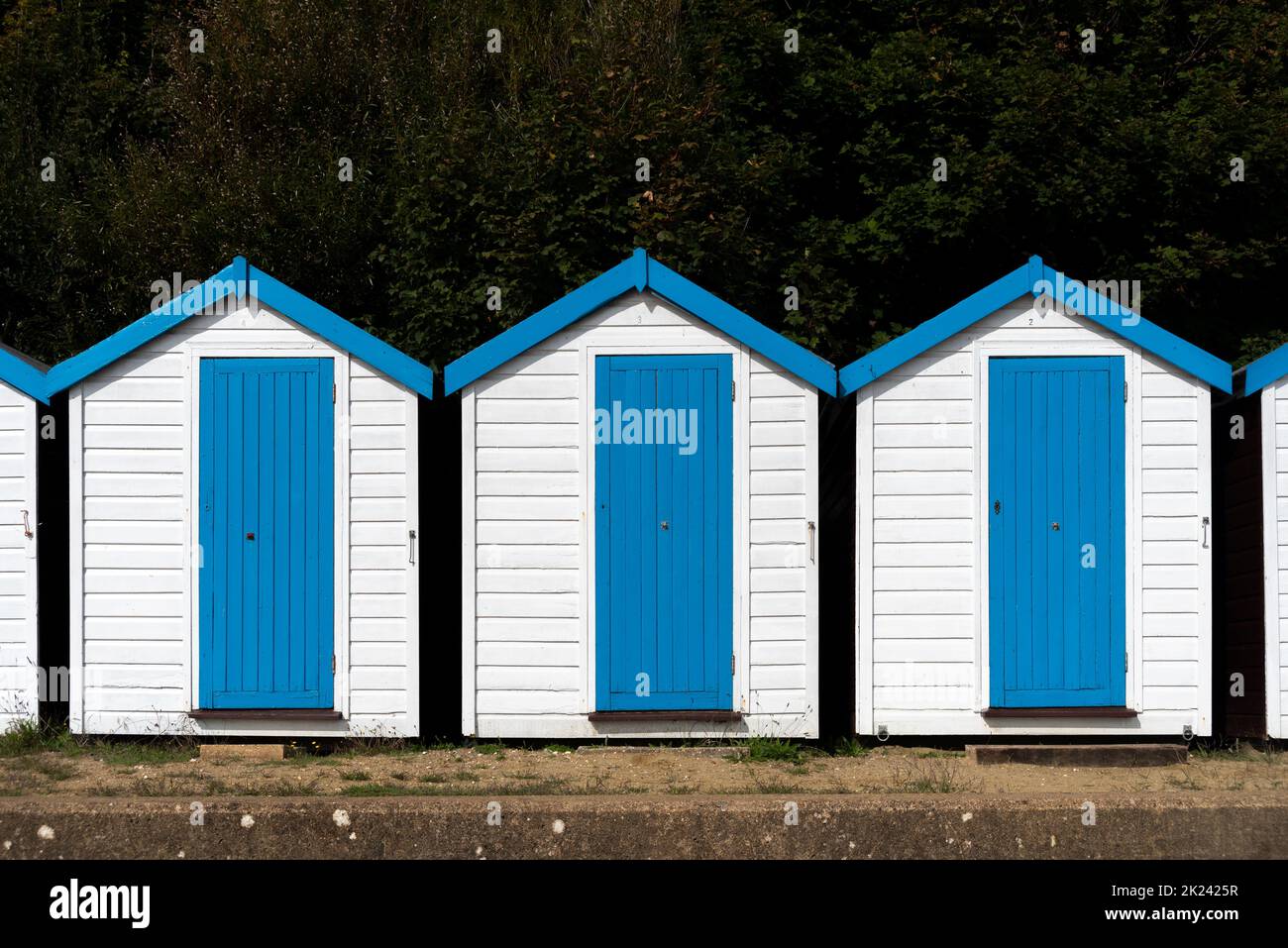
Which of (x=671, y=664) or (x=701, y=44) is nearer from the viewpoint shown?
(x=671, y=664)

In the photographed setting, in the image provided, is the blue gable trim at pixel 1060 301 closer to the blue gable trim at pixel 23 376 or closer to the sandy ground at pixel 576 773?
the sandy ground at pixel 576 773

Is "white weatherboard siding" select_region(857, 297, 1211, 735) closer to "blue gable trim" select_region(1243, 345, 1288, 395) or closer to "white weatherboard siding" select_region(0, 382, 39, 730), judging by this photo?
"blue gable trim" select_region(1243, 345, 1288, 395)

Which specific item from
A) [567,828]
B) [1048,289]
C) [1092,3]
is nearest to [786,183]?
[1092,3]

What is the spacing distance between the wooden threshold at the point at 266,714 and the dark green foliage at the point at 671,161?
262 inches

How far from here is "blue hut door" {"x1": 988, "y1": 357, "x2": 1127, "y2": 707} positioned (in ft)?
26.3

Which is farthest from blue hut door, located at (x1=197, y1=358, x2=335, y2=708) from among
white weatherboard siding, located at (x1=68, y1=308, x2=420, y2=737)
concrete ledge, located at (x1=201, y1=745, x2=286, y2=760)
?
concrete ledge, located at (x1=201, y1=745, x2=286, y2=760)

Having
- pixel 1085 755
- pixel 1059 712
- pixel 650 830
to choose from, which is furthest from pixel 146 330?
pixel 1085 755

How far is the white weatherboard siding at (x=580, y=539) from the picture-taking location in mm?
8086

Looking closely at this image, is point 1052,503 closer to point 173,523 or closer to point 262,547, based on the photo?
point 262,547

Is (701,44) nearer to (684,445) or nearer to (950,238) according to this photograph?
(950,238)

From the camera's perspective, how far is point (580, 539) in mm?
8109

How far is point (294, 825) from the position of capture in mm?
5633

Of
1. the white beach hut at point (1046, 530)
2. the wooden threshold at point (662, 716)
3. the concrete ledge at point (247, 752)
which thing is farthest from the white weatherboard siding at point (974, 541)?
the concrete ledge at point (247, 752)

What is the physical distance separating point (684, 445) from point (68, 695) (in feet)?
13.0
